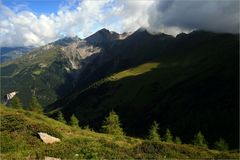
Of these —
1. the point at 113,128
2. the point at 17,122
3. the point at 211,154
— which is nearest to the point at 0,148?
the point at 17,122

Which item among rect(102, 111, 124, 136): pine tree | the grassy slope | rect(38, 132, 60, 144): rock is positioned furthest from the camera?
rect(102, 111, 124, 136): pine tree

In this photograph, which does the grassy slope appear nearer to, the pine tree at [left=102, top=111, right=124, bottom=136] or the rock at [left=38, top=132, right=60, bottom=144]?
the rock at [left=38, top=132, right=60, bottom=144]

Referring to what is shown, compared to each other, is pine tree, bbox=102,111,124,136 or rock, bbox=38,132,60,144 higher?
pine tree, bbox=102,111,124,136

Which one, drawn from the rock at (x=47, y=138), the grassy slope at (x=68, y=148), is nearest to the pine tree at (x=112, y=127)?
the grassy slope at (x=68, y=148)

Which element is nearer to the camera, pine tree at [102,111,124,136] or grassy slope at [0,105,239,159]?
grassy slope at [0,105,239,159]

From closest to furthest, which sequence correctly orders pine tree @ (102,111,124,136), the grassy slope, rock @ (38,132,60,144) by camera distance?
the grassy slope
rock @ (38,132,60,144)
pine tree @ (102,111,124,136)

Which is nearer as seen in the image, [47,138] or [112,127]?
[47,138]

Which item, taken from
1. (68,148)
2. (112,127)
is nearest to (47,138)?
(68,148)

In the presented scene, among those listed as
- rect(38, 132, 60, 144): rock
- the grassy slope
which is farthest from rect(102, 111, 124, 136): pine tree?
rect(38, 132, 60, 144): rock

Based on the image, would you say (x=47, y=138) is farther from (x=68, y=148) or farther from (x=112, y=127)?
(x=112, y=127)

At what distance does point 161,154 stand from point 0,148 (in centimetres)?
1495

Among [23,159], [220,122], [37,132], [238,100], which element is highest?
[238,100]

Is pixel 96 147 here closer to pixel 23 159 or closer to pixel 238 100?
pixel 23 159

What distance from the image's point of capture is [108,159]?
92.9ft
